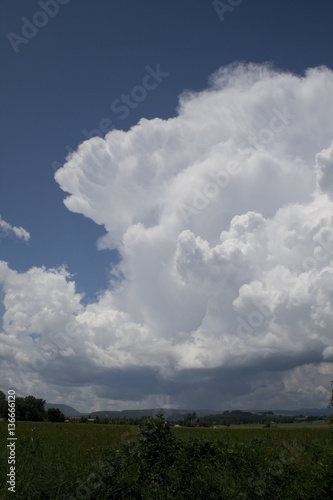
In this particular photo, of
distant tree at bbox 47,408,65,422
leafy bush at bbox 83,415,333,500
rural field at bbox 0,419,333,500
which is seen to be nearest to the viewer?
leafy bush at bbox 83,415,333,500

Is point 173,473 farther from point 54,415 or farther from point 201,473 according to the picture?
point 54,415

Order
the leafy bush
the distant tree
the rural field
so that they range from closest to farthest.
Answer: the leafy bush < the rural field < the distant tree

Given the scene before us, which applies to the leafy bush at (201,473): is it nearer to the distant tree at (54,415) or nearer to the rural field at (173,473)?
the rural field at (173,473)

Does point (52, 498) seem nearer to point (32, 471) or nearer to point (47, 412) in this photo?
point (32, 471)

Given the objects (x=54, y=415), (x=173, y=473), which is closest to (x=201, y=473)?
(x=173, y=473)

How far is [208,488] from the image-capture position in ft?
26.1

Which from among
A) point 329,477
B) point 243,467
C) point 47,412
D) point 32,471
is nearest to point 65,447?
point 32,471

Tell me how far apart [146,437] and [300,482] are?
4.30 meters

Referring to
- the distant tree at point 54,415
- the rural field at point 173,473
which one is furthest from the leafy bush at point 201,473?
the distant tree at point 54,415

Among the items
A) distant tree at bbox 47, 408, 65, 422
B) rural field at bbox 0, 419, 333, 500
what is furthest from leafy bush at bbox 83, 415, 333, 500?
distant tree at bbox 47, 408, 65, 422

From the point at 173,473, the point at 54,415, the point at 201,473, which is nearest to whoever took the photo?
the point at 201,473

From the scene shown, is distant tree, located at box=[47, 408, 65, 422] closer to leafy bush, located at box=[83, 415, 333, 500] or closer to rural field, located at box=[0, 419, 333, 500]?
rural field, located at box=[0, 419, 333, 500]

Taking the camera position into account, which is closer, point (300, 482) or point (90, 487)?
point (300, 482)

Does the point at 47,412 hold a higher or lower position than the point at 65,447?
lower
